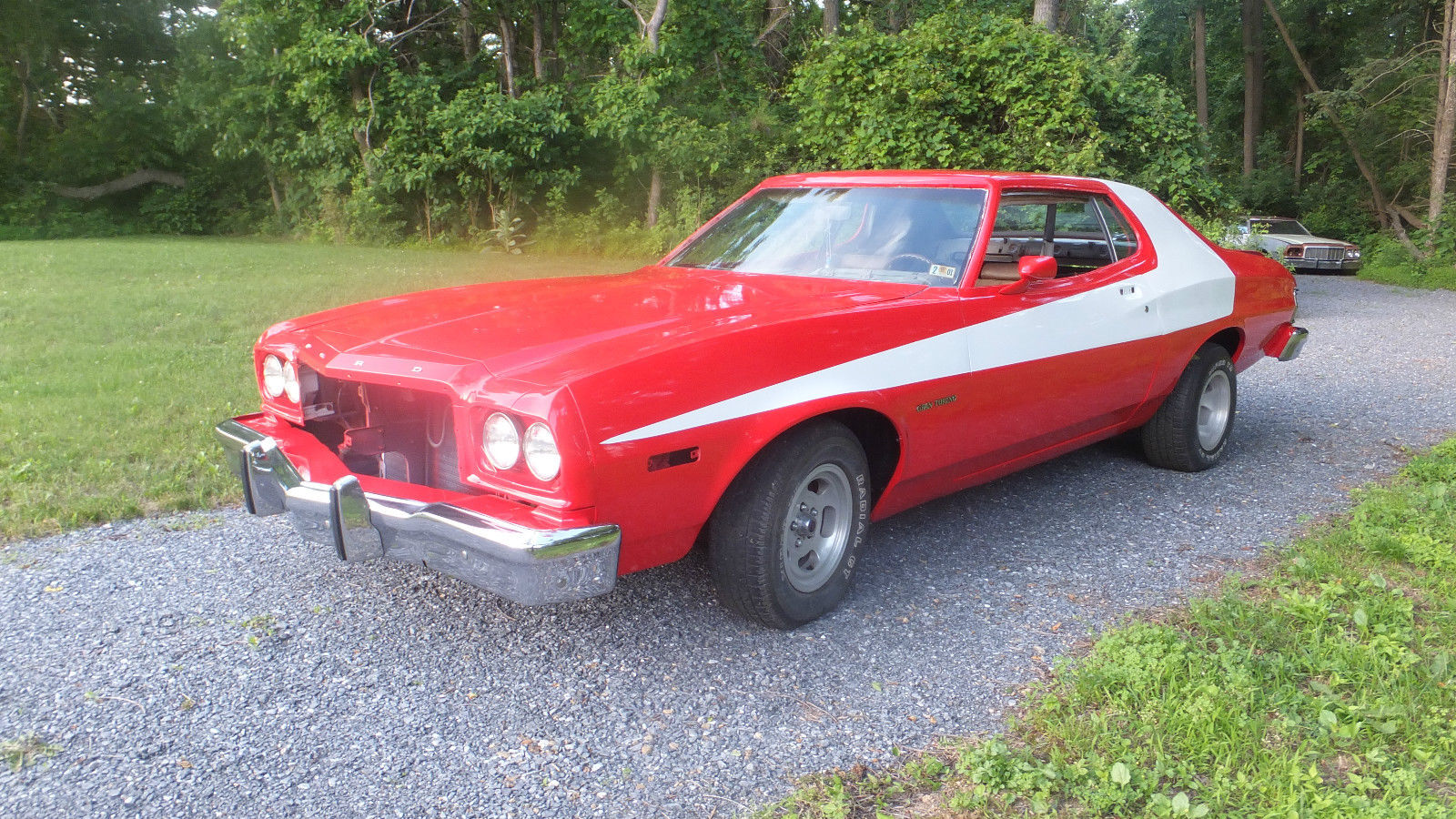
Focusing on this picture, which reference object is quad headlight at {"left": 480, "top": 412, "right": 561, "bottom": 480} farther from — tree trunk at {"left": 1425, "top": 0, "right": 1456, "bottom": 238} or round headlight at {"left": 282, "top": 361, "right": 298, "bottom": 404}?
tree trunk at {"left": 1425, "top": 0, "right": 1456, "bottom": 238}

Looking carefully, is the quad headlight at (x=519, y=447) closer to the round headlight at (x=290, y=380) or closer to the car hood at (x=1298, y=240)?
the round headlight at (x=290, y=380)

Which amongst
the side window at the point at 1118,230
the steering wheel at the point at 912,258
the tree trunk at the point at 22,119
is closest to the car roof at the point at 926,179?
the side window at the point at 1118,230

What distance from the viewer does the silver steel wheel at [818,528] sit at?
3121mm

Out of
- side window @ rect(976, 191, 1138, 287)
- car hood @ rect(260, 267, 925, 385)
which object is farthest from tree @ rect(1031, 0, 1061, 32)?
car hood @ rect(260, 267, 925, 385)

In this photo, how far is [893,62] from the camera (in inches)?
477

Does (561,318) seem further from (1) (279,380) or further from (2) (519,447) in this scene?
(1) (279,380)

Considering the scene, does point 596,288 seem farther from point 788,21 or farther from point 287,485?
point 788,21

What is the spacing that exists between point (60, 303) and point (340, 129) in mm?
12204

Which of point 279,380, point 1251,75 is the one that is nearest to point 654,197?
point 279,380

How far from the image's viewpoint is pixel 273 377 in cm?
343

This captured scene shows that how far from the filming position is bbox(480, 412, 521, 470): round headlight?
2.59 meters

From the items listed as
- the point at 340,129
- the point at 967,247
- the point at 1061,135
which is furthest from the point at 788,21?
the point at 967,247

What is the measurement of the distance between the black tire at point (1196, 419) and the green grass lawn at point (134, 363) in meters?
4.27

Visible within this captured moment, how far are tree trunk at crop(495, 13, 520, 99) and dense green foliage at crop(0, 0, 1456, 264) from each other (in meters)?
0.07
